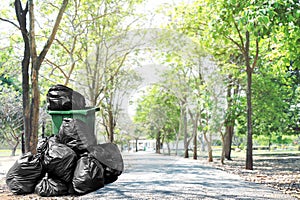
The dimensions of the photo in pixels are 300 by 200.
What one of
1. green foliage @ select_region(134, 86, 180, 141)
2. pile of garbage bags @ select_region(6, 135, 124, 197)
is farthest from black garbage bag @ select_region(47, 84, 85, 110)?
green foliage @ select_region(134, 86, 180, 141)

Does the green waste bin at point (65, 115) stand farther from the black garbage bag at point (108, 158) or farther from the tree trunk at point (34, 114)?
the tree trunk at point (34, 114)

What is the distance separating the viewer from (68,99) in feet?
27.0

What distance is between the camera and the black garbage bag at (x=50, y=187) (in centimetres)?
695

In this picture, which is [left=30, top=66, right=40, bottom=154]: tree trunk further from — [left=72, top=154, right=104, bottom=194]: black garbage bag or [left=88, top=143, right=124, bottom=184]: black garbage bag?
[left=72, top=154, right=104, bottom=194]: black garbage bag

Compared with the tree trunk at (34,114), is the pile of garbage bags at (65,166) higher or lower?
lower

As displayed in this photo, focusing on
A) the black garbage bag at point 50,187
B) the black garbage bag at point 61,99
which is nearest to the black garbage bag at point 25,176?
the black garbage bag at point 50,187

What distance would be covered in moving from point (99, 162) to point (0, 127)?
1865cm

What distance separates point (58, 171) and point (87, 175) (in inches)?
20.9

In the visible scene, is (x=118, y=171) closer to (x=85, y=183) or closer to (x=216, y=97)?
(x=85, y=183)

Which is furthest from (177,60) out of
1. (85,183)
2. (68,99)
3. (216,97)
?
(85,183)

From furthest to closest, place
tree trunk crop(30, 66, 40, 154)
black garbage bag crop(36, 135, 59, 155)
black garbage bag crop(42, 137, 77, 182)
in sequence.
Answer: tree trunk crop(30, 66, 40, 154) < black garbage bag crop(36, 135, 59, 155) < black garbage bag crop(42, 137, 77, 182)

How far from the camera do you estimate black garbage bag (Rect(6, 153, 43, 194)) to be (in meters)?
7.21

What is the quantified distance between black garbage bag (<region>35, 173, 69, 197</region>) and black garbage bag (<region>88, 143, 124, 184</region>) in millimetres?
795

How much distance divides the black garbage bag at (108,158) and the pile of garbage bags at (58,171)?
2 centimetres
